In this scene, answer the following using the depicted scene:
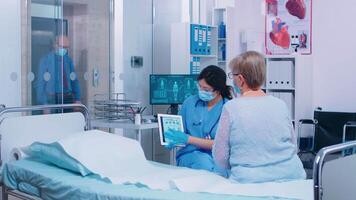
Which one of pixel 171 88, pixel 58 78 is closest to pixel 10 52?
pixel 58 78

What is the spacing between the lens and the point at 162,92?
5.95m

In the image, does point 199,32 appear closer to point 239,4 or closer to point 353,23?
point 239,4

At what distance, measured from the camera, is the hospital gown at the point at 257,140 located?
265cm

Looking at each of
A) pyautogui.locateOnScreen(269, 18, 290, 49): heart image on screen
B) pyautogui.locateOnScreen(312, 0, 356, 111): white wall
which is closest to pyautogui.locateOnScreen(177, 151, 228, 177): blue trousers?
pyautogui.locateOnScreen(312, 0, 356, 111): white wall

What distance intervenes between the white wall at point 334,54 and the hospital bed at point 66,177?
410 centimetres

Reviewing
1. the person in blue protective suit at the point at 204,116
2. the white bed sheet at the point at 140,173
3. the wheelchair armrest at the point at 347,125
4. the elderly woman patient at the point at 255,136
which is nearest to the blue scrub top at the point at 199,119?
the person in blue protective suit at the point at 204,116

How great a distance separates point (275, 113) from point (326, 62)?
4606 millimetres

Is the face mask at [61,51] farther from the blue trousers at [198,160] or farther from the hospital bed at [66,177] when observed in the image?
the blue trousers at [198,160]

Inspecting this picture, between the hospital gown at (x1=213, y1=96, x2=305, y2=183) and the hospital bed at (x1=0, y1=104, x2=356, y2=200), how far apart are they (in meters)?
0.37

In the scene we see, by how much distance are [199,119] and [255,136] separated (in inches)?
50.1

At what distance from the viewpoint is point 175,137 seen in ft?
11.9

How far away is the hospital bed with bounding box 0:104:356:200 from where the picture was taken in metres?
2.20

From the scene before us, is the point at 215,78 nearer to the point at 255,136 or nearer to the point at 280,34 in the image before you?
the point at 255,136

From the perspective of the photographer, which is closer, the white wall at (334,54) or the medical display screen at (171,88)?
the medical display screen at (171,88)
